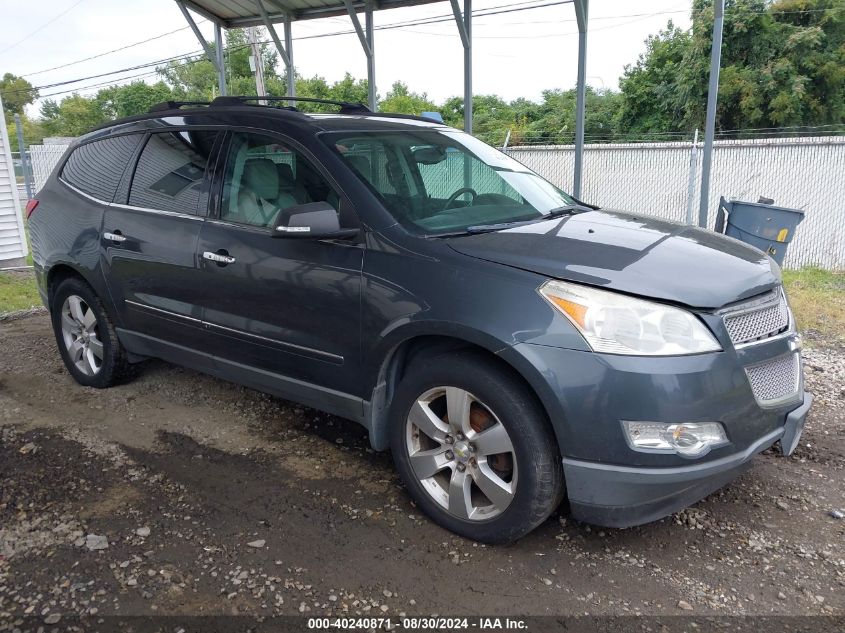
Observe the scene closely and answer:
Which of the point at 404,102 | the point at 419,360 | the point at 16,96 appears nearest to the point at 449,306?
the point at 419,360

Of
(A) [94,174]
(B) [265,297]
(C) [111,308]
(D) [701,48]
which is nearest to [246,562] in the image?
(B) [265,297]

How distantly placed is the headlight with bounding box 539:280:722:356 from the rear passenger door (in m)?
2.26

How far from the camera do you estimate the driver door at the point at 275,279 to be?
10.7 ft

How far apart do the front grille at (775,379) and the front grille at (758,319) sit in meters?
0.11

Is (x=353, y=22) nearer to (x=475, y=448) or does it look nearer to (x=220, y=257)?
(x=220, y=257)

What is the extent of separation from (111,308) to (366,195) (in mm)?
2213

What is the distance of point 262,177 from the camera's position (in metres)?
3.71

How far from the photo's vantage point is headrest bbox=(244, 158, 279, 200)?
143 inches

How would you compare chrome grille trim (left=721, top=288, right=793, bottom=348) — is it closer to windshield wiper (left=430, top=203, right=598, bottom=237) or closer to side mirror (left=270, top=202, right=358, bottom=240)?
windshield wiper (left=430, top=203, right=598, bottom=237)

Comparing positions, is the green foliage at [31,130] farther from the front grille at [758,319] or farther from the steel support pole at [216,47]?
the front grille at [758,319]

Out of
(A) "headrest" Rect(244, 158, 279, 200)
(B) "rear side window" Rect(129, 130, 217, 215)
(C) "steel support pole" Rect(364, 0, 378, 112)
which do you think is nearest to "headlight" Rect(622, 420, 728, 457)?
(A) "headrest" Rect(244, 158, 279, 200)

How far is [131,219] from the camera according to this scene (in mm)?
4219

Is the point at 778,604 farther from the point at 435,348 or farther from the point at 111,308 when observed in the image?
the point at 111,308

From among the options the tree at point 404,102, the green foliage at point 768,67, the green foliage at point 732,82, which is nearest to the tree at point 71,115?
the tree at point 404,102
